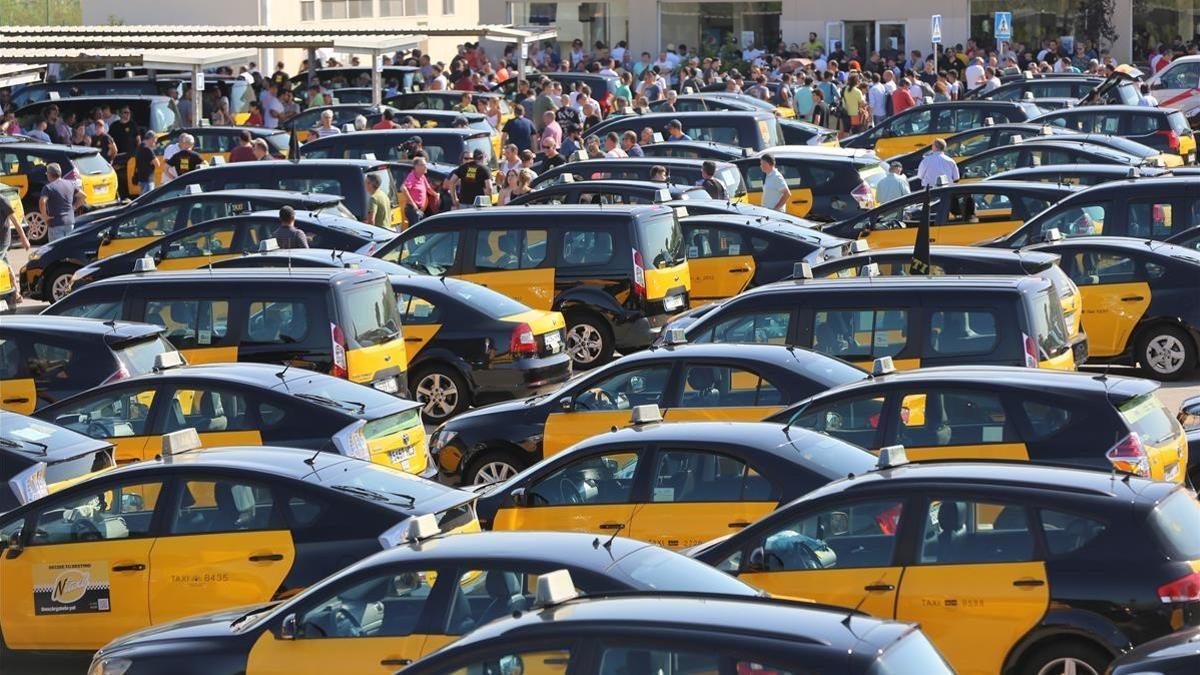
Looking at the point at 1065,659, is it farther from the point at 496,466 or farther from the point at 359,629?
the point at 496,466

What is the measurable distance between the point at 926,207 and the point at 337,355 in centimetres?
578

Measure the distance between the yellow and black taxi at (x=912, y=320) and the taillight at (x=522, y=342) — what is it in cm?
225

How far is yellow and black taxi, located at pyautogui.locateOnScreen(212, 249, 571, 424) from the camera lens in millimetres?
16812

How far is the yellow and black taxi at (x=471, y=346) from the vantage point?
16812mm

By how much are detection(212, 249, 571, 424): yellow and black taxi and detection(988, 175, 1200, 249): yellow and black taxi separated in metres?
5.77

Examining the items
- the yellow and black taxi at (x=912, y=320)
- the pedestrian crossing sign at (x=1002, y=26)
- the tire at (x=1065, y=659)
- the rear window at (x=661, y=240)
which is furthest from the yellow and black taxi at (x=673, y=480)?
the pedestrian crossing sign at (x=1002, y=26)

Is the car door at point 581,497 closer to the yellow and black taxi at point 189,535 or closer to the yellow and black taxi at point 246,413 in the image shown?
the yellow and black taxi at point 189,535

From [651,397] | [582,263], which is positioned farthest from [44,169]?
[651,397]

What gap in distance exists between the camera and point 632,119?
31.6 metres

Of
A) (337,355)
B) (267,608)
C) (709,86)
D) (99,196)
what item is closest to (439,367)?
(337,355)

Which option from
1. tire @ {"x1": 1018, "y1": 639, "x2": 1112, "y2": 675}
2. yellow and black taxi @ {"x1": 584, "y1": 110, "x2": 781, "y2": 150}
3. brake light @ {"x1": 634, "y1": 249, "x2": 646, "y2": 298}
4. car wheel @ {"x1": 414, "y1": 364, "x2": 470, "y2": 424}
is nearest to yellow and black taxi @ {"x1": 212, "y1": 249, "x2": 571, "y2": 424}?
car wheel @ {"x1": 414, "y1": 364, "x2": 470, "y2": 424}

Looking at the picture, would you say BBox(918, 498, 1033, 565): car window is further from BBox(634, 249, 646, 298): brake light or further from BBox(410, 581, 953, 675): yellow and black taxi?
BBox(634, 249, 646, 298): brake light

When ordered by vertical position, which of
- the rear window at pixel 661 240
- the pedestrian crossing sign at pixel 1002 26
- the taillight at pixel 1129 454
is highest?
the pedestrian crossing sign at pixel 1002 26

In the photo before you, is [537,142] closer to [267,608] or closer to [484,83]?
[484,83]
